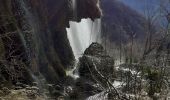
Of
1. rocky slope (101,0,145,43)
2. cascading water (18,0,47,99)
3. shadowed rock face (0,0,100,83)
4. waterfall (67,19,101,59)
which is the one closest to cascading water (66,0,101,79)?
waterfall (67,19,101,59)

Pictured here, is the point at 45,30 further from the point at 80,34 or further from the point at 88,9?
the point at 80,34

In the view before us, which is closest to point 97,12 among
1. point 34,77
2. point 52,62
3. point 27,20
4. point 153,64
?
point 52,62

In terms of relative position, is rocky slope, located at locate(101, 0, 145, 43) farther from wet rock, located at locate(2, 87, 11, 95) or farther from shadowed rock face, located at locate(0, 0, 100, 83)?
wet rock, located at locate(2, 87, 11, 95)

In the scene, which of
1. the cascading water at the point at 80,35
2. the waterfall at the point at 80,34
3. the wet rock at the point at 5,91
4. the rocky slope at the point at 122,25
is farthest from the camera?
the waterfall at the point at 80,34

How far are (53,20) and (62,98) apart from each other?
30.3 ft

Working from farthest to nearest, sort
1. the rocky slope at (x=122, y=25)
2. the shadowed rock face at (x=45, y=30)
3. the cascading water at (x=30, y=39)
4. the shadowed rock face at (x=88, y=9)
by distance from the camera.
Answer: the shadowed rock face at (x=88, y=9) → the cascading water at (x=30, y=39) → the shadowed rock face at (x=45, y=30) → the rocky slope at (x=122, y=25)

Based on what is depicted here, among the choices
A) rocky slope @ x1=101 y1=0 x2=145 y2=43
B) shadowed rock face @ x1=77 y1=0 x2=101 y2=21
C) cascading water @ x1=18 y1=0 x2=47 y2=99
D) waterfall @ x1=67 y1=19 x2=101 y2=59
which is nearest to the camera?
rocky slope @ x1=101 y1=0 x2=145 y2=43

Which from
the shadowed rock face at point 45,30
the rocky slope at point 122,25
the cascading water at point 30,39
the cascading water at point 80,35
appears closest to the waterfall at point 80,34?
the cascading water at point 80,35

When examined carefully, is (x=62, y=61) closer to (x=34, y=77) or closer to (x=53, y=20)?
(x=53, y=20)

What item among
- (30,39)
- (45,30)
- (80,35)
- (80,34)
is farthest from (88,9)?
(80,34)

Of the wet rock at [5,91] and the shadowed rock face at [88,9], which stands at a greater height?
the shadowed rock face at [88,9]

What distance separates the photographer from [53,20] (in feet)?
85.5

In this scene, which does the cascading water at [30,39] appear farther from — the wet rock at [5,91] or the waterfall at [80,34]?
the waterfall at [80,34]

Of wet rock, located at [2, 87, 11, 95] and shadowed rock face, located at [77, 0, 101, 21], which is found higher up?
shadowed rock face, located at [77, 0, 101, 21]
